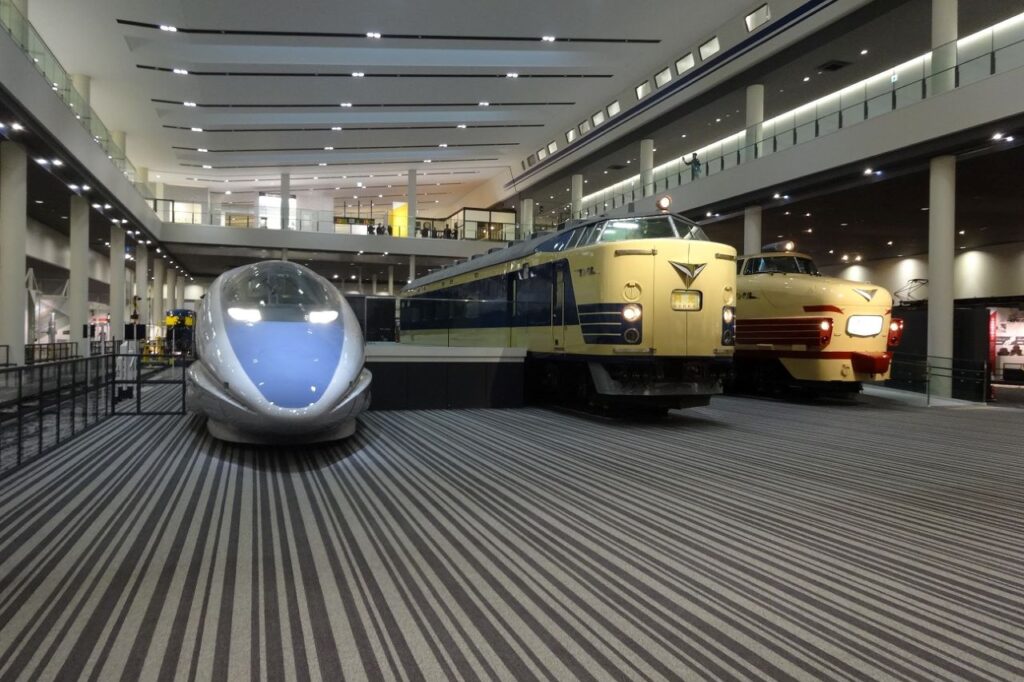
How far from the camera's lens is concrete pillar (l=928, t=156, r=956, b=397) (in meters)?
13.5

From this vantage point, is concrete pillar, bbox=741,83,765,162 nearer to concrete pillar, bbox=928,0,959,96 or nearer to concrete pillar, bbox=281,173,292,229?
concrete pillar, bbox=928,0,959,96

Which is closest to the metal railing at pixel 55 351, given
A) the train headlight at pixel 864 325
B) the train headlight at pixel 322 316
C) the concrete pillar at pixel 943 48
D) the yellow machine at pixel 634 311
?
the train headlight at pixel 322 316

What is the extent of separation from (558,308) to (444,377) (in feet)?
7.26

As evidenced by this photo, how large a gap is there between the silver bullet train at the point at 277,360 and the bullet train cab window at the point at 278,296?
11 mm

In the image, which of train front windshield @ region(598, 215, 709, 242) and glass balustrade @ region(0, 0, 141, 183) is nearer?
train front windshield @ region(598, 215, 709, 242)

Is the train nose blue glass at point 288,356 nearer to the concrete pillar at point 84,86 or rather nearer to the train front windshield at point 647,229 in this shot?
the train front windshield at point 647,229

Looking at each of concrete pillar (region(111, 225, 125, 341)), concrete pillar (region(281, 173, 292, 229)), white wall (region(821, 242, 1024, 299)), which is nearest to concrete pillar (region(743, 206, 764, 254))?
white wall (region(821, 242, 1024, 299))

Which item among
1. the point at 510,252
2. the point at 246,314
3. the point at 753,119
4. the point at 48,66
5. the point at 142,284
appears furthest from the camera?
the point at 142,284

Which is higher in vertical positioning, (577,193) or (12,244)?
(577,193)

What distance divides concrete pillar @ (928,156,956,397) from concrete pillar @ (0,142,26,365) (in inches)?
777

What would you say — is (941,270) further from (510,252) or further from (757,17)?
(510,252)

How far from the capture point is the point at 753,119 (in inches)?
750

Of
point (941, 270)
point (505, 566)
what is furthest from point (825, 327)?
point (505, 566)

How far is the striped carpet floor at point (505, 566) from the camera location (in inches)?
95.3
